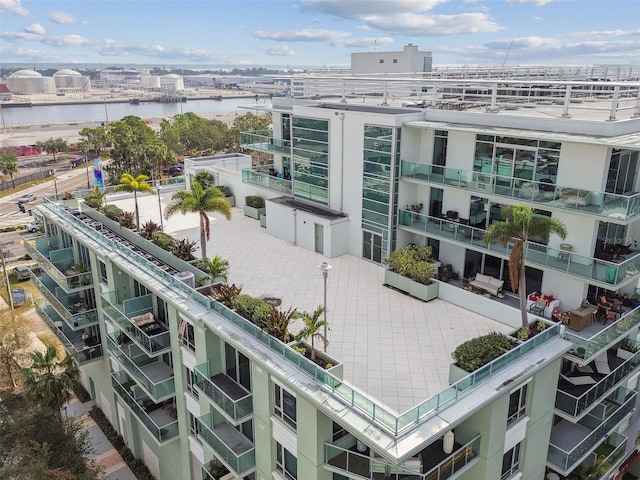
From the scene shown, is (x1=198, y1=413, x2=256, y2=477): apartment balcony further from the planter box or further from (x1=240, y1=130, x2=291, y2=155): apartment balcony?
(x1=240, y1=130, x2=291, y2=155): apartment balcony

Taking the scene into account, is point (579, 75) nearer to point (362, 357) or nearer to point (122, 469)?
point (362, 357)

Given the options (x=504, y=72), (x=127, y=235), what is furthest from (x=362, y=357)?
(x=504, y=72)

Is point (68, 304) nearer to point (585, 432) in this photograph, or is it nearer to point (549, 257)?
point (549, 257)

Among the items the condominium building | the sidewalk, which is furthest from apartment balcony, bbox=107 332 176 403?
the sidewalk

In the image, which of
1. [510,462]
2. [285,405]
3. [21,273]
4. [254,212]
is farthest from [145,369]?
[21,273]

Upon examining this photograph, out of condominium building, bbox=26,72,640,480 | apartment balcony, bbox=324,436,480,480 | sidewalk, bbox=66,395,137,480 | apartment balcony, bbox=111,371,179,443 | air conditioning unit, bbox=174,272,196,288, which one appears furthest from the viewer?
sidewalk, bbox=66,395,137,480

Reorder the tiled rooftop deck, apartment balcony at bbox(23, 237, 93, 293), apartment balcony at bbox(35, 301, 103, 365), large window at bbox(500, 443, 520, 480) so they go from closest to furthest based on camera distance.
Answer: the tiled rooftop deck < large window at bbox(500, 443, 520, 480) < apartment balcony at bbox(23, 237, 93, 293) < apartment balcony at bbox(35, 301, 103, 365)
